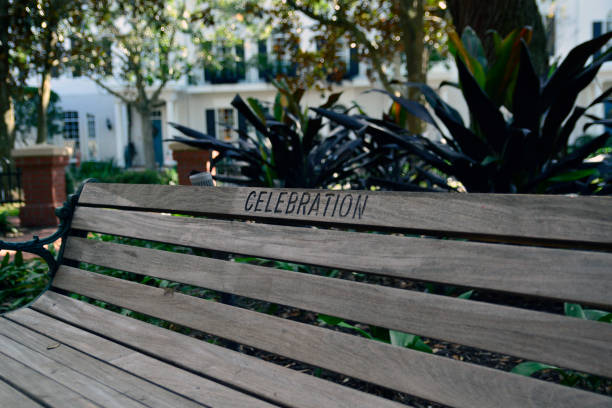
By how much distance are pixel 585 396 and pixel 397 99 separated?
5.95ft

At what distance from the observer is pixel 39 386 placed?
140 centimetres

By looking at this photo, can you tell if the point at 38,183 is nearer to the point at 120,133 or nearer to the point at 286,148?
the point at 286,148

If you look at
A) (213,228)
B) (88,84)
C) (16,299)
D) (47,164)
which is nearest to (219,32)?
(88,84)

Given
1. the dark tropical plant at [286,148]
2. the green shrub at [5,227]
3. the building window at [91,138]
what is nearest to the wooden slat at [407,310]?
the dark tropical plant at [286,148]

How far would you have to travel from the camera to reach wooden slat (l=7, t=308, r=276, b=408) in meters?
1.29

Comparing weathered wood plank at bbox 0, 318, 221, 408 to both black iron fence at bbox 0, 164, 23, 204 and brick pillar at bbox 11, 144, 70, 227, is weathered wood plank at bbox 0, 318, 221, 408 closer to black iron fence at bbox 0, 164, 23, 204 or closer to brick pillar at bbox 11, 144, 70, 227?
brick pillar at bbox 11, 144, 70, 227

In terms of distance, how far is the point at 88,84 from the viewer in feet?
86.7

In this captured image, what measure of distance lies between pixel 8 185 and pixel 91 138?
18006mm

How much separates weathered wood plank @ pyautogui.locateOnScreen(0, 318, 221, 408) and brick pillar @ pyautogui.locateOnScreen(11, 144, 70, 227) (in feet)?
19.5

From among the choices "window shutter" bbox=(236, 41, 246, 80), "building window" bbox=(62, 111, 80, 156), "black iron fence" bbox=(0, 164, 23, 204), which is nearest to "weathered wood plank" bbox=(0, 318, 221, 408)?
"black iron fence" bbox=(0, 164, 23, 204)

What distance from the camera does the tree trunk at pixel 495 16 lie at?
13.7ft

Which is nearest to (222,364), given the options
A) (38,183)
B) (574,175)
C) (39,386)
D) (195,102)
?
(39,386)

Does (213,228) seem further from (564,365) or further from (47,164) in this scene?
(47,164)

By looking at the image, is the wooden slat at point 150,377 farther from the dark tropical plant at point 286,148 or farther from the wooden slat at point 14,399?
the dark tropical plant at point 286,148
